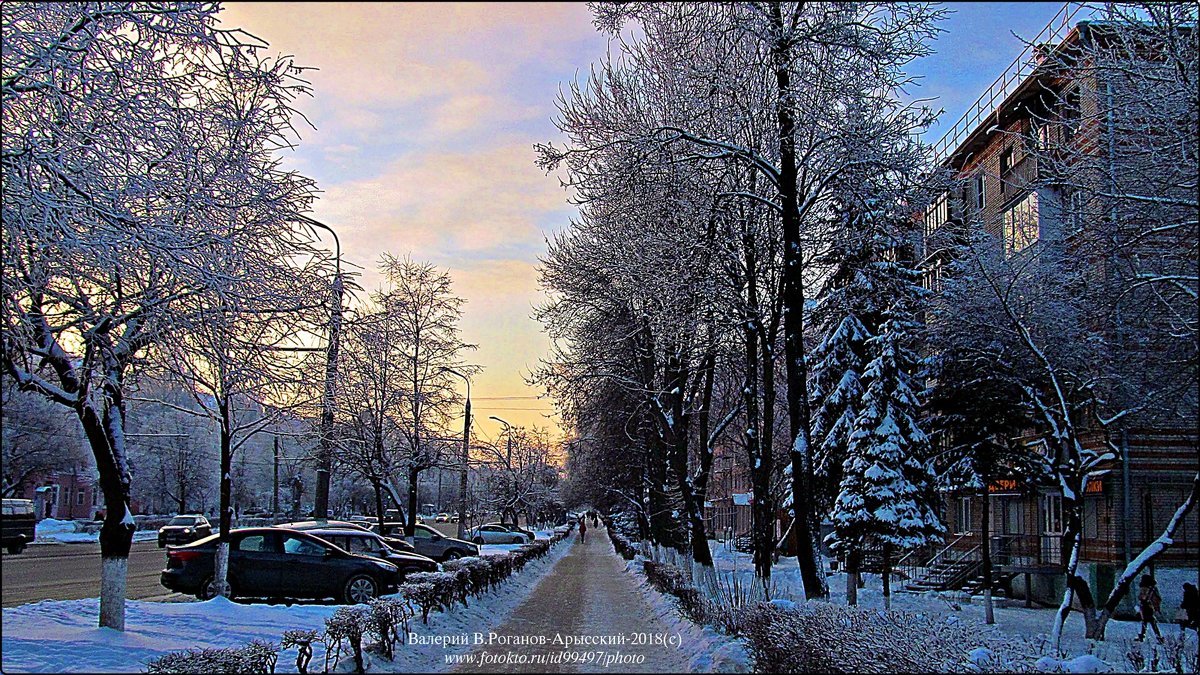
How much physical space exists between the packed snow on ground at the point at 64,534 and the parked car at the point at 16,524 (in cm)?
642

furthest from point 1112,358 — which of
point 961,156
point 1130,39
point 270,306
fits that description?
point 961,156

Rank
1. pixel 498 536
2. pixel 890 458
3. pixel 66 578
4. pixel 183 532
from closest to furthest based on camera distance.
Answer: pixel 66 578
pixel 890 458
pixel 183 532
pixel 498 536

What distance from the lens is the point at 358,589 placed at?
1697 cm

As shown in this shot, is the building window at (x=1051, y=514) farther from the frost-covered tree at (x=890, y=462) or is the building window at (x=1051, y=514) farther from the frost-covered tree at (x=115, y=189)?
the frost-covered tree at (x=115, y=189)

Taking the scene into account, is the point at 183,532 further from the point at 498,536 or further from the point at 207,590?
the point at 207,590

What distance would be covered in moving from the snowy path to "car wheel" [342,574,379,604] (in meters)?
2.66

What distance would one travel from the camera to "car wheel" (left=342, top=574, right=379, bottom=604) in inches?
667

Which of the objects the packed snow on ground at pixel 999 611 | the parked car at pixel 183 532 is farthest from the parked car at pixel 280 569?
the parked car at pixel 183 532

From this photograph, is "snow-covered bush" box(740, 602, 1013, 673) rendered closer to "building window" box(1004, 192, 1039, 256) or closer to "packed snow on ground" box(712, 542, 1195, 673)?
"packed snow on ground" box(712, 542, 1195, 673)

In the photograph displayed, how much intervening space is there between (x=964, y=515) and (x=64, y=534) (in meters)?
51.7

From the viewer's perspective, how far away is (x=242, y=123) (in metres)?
10.7

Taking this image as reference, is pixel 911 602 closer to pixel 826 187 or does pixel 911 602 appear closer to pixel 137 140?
pixel 826 187

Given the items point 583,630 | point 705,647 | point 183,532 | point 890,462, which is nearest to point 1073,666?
point 705,647

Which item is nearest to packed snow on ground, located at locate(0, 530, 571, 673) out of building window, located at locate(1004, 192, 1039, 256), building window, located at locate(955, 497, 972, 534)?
building window, located at locate(1004, 192, 1039, 256)
